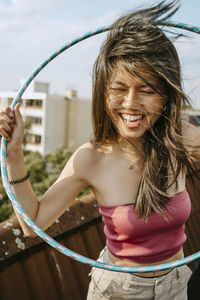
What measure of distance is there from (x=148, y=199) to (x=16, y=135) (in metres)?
0.64

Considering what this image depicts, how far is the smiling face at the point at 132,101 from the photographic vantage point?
141cm

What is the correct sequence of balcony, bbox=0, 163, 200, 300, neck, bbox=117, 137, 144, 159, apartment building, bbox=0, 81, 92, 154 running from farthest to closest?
apartment building, bbox=0, 81, 92, 154
balcony, bbox=0, 163, 200, 300
neck, bbox=117, 137, 144, 159

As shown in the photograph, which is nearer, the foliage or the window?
the foliage

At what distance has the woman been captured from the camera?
143cm

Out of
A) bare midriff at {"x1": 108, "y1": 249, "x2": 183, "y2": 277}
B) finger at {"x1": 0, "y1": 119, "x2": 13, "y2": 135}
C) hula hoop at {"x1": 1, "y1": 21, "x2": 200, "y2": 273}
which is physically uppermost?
finger at {"x1": 0, "y1": 119, "x2": 13, "y2": 135}

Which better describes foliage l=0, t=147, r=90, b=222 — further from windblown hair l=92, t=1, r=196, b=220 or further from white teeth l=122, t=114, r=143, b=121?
white teeth l=122, t=114, r=143, b=121

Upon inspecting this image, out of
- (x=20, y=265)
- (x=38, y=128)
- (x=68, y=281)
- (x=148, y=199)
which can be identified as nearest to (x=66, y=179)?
(x=148, y=199)

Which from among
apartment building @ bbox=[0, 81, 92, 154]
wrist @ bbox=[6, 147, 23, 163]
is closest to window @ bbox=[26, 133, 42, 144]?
apartment building @ bbox=[0, 81, 92, 154]

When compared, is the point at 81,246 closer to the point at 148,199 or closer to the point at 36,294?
the point at 36,294

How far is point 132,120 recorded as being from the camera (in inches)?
56.4

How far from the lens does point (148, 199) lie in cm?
145

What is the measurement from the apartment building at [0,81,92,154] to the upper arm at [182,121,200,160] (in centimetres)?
4469

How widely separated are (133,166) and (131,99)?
368mm

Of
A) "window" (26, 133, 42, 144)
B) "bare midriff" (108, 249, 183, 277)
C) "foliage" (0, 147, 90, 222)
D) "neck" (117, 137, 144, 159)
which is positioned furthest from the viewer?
"window" (26, 133, 42, 144)
